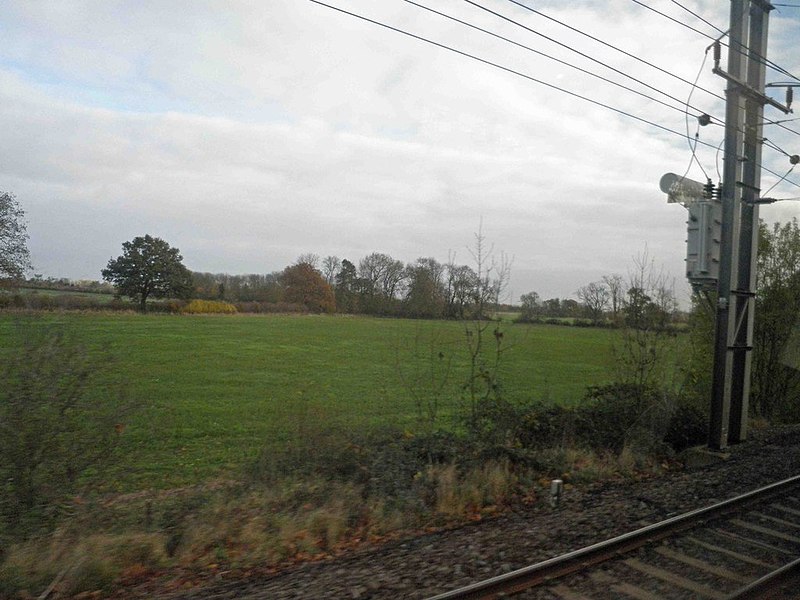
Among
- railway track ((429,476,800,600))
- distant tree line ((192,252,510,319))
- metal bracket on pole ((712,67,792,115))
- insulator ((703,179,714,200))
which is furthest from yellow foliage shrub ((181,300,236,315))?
railway track ((429,476,800,600))

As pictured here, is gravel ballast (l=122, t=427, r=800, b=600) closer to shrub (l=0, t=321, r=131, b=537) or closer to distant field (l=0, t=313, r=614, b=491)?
shrub (l=0, t=321, r=131, b=537)

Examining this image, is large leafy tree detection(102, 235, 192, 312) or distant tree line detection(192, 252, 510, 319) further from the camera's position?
large leafy tree detection(102, 235, 192, 312)

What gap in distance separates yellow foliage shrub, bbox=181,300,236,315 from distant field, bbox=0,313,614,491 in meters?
0.64

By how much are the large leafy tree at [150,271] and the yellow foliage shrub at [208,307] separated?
1.70 m

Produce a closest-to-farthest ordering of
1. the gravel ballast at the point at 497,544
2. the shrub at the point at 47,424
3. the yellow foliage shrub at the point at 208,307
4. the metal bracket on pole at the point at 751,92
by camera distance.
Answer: the gravel ballast at the point at 497,544 < the shrub at the point at 47,424 < the metal bracket on pole at the point at 751,92 < the yellow foliage shrub at the point at 208,307

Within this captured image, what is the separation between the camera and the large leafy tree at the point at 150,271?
31.7 metres

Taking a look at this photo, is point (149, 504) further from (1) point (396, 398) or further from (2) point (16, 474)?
(1) point (396, 398)

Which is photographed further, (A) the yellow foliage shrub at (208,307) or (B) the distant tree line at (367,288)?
(A) the yellow foliage shrub at (208,307)

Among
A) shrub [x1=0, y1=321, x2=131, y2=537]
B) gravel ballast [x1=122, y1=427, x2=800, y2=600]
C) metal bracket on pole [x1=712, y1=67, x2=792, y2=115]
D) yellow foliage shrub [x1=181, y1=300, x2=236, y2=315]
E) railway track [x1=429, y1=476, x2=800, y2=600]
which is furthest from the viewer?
yellow foliage shrub [x1=181, y1=300, x2=236, y2=315]

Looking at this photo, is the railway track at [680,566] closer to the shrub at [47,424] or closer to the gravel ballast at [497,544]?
the gravel ballast at [497,544]

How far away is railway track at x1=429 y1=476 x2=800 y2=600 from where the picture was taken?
5.85 meters

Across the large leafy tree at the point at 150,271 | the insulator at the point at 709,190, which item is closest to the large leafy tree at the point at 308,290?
the large leafy tree at the point at 150,271

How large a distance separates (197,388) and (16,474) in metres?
18.8

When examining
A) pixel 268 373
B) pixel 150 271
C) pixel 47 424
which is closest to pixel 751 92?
pixel 47 424
